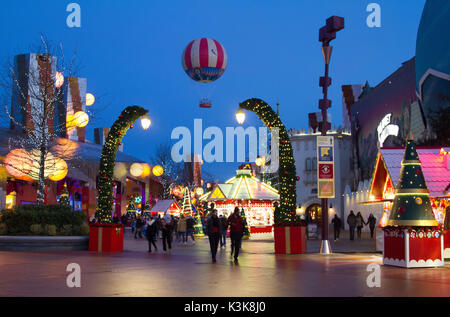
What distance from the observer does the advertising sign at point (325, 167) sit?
19.9 metres

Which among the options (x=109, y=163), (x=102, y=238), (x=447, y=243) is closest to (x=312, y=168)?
(x=109, y=163)

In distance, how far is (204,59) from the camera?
1011 inches

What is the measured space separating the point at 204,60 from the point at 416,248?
14.2 m

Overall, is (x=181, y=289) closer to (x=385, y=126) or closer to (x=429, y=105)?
(x=429, y=105)

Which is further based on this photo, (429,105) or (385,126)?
(385,126)

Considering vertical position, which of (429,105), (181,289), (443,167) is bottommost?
(181,289)

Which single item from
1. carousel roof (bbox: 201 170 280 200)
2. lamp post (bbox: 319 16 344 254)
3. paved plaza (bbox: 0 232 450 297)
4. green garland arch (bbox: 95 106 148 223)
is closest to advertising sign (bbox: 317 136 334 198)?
lamp post (bbox: 319 16 344 254)

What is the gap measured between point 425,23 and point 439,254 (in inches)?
1199

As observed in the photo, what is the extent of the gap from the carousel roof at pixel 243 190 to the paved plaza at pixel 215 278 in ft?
67.0

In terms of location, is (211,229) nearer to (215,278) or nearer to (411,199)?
(215,278)

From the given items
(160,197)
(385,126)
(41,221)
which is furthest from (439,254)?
(160,197)

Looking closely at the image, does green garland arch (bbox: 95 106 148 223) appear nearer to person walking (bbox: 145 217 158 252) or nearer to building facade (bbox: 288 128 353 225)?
person walking (bbox: 145 217 158 252)

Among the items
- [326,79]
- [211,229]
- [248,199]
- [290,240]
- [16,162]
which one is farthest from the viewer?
[248,199]
